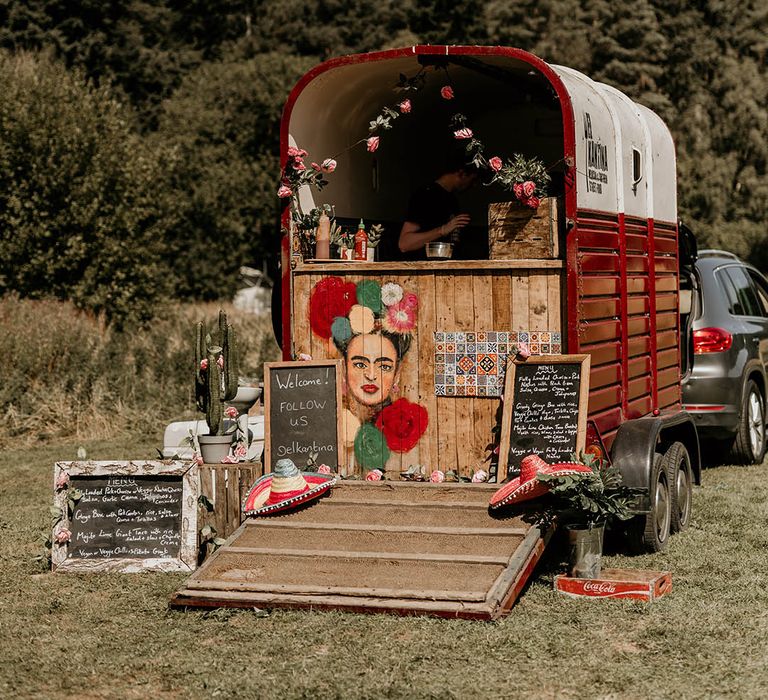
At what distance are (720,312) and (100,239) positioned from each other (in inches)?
527

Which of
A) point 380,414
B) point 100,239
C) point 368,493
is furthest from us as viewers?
point 100,239

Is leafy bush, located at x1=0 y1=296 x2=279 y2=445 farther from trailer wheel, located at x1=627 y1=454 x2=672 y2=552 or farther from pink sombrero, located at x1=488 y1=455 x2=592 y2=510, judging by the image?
pink sombrero, located at x1=488 y1=455 x2=592 y2=510

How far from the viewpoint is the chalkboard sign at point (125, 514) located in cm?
675

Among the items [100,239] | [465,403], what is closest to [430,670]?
[465,403]

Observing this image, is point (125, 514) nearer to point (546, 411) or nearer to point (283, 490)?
point (283, 490)

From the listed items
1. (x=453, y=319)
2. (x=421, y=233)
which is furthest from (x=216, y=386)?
(x=421, y=233)

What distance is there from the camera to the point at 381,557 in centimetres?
609

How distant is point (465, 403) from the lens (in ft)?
23.6

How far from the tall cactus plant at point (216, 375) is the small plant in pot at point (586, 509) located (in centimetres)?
235

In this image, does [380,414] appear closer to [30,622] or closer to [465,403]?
[465,403]

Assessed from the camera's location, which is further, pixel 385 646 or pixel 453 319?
pixel 453 319

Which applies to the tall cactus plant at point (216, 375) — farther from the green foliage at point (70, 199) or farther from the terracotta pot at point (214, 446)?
the green foliage at point (70, 199)

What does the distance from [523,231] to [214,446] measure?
234 centimetres

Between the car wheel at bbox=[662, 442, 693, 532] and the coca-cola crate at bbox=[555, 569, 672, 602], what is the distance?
1208 millimetres
